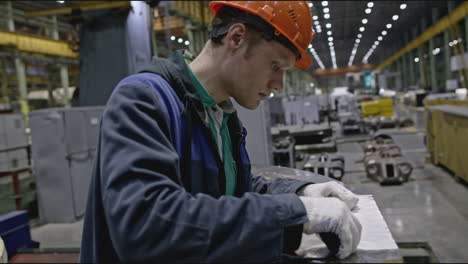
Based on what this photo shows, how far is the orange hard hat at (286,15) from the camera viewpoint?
3.57ft

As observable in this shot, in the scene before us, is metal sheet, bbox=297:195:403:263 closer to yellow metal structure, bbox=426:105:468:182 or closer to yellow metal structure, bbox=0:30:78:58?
yellow metal structure, bbox=426:105:468:182

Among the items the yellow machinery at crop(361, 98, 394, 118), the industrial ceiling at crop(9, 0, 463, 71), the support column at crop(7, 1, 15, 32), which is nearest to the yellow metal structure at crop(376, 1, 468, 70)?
the industrial ceiling at crop(9, 0, 463, 71)

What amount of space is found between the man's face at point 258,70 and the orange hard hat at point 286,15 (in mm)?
44

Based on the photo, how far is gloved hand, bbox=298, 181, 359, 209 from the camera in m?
1.24

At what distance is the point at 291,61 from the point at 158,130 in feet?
1.72

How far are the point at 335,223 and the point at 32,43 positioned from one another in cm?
1423

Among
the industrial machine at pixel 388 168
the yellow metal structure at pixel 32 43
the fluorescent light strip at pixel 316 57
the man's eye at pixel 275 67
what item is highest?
the yellow metal structure at pixel 32 43

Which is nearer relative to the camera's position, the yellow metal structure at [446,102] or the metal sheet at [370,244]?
the metal sheet at [370,244]

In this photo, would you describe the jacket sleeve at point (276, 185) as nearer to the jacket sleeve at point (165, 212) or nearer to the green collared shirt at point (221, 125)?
the green collared shirt at point (221, 125)

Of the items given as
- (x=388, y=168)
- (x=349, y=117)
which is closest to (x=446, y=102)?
(x=388, y=168)

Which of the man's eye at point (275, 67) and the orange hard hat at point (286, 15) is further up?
the orange hard hat at point (286, 15)

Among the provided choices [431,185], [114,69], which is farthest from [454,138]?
[114,69]

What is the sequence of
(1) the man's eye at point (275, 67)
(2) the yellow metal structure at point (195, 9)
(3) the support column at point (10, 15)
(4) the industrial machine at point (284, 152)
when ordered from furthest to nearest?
(3) the support column at point (10, 15), (2) the yellow metal structure at point (195, 9), (4) the industrial machine at point (284, 152), (1) the man's eye at point (275, 67)

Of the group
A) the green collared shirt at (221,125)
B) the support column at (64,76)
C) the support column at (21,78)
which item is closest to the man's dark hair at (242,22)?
the green collared shirt at (221,125)
